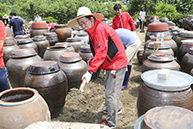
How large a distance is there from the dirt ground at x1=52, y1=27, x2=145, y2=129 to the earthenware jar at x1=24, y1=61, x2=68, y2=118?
0.49 m

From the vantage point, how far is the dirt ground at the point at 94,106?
11.3 ft

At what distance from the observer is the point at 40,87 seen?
316cm

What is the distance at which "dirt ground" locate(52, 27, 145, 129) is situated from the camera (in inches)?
136

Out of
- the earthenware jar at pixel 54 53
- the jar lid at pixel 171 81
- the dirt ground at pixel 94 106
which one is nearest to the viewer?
A: the jar lid at pixel 171 81

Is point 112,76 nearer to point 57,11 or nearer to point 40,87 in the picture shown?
point 40,87

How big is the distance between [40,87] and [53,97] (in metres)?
0.34

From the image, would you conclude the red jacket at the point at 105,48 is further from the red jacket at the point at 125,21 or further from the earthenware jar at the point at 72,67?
the red jacket at the point at 125,21

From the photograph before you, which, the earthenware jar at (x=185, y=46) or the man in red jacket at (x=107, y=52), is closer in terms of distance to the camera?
the man in red jacket at (x=107, y=52)

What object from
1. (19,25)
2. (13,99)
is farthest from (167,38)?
(19,25)

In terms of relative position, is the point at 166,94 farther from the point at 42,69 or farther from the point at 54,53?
the point at 54,53

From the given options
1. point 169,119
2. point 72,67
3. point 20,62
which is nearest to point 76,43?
point 72,67

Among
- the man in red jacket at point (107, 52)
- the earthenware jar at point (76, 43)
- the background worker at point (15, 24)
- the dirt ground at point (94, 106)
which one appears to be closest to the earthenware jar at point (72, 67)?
the dirt ground at point (94, 106)

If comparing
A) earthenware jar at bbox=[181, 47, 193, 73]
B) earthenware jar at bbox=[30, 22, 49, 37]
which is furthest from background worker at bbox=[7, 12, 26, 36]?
earthenware jar at bbox=[181, 47, 193, 73]

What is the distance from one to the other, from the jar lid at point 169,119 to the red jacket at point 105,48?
1084 mm
